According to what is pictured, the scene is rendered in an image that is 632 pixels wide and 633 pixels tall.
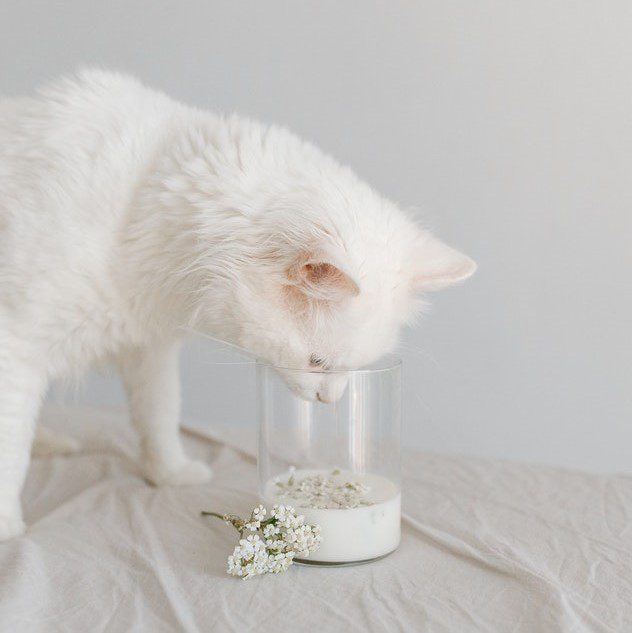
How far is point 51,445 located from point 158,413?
12.1 inches

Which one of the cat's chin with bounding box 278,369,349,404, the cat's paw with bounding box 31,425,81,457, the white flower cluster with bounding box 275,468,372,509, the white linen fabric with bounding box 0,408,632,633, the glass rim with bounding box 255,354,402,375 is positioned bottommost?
the white linen fabric with bounding box 0,408,632,633

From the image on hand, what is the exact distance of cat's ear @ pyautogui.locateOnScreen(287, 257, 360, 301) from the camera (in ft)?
4.28

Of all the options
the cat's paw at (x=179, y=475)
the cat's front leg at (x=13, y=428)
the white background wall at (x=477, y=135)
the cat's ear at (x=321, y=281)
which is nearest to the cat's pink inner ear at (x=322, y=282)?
the cat's ear at (x=321, y=281)

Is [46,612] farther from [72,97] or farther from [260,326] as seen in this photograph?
[72,97]

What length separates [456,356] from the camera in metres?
2.35

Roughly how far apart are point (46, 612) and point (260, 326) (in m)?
0.53

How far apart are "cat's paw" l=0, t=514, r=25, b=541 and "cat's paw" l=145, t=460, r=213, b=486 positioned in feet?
1.19

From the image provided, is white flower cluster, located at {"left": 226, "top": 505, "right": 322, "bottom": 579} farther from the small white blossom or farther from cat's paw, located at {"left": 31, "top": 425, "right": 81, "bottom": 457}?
cat's paw, located at {"left": 31, "top": 425, "right": 81, "bottom": 457}

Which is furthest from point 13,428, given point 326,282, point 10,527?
point 326,282

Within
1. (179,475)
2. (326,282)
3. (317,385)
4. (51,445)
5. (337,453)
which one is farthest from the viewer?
(51,445)

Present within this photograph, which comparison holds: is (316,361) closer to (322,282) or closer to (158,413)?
(322,282)

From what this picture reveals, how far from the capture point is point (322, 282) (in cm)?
132

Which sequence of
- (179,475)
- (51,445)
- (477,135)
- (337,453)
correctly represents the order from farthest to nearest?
(477,135) → (51,445) → (179,475) → (337,453)

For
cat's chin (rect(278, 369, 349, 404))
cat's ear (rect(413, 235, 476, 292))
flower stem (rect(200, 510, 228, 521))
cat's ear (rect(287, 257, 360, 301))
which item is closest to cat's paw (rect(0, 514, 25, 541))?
flower stem (rect(200, 510, 228, 521))
